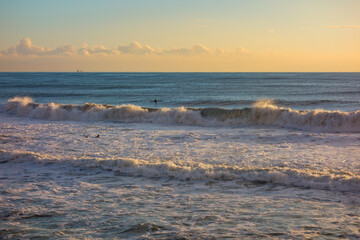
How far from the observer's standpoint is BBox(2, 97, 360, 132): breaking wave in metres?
19.1

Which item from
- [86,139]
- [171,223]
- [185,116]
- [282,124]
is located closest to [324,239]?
[171,223]

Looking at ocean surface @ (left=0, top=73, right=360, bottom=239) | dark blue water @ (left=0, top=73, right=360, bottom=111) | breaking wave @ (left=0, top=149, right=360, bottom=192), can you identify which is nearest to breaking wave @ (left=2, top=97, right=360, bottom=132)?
ocean surface @ (left=0, top=73, right=360, bottom=239)

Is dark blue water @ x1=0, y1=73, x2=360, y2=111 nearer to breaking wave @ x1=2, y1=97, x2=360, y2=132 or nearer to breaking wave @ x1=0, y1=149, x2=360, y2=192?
breaking wave @ x1=2, y1=97, x2=360, y2=132

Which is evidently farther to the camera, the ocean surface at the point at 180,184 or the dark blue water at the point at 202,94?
the dark blue water at the point at 202,94

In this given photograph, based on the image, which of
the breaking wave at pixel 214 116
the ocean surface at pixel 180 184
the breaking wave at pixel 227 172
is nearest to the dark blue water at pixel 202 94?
the breaking wave at pixel 214 116

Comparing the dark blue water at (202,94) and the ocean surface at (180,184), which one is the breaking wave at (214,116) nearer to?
the ocean surface at (180,184)

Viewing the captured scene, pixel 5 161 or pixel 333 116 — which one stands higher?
pixel 333 116

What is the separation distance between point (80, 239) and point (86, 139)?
1017 cm

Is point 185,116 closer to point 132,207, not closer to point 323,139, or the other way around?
point 323,139

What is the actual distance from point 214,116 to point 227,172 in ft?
39.0

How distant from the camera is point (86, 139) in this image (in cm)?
1575

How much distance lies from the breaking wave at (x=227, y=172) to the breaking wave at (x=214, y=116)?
32.6ft

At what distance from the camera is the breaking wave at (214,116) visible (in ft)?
62.5

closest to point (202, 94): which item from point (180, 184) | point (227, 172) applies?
point (227, 172)
